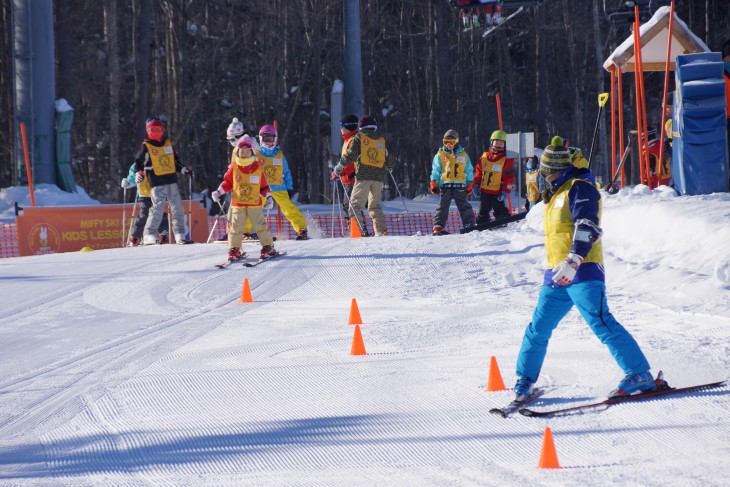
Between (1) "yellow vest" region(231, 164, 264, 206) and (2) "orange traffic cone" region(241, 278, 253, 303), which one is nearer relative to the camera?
(2) "orange traffic cone" region(241, 278, 253, 303)

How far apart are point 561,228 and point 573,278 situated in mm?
419

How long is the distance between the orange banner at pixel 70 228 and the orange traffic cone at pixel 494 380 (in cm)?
1245

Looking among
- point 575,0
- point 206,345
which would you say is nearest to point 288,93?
point 575,0

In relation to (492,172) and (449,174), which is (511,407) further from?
(492,172)

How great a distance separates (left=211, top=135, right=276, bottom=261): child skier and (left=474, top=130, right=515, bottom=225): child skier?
4.70 metres

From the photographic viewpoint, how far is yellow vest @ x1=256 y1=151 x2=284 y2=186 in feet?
49.3

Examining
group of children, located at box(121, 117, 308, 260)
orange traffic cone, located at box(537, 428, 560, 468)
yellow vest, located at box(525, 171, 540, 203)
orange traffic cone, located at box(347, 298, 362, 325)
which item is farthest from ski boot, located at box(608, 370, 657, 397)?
yellow vest, located at box(525, 171, 540, 203)

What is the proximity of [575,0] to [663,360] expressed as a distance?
37.7 m

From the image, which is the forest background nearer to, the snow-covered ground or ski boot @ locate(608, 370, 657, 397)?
the snow-covered ground

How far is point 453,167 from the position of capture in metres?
15.4

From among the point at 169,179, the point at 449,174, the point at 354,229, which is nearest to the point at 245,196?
the point at 354,229

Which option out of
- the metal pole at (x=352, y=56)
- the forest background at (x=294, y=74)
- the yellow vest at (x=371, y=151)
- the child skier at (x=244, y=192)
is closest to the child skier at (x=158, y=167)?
the child skier at (x=244, y=192)

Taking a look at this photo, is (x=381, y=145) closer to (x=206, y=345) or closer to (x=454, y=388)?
(x=206, y=345)

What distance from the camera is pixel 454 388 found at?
6.62 metres
